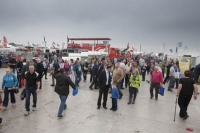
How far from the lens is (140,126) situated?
5039mm

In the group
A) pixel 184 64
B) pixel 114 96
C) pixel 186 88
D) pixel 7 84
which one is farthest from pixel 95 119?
pixel 184 64

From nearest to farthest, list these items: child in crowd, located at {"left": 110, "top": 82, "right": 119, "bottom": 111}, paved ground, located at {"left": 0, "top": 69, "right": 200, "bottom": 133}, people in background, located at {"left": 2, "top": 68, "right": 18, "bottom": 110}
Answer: paved ground, located at {"left": 0, "top": 69, "right": 200, "bottom": 133} → people in background, located at {"left": 2, "top": 68, "right": 18, "bottom": 110} → child in crowd, located at {"left": 110, "top": 82, "right": 119, "bottom": 111}

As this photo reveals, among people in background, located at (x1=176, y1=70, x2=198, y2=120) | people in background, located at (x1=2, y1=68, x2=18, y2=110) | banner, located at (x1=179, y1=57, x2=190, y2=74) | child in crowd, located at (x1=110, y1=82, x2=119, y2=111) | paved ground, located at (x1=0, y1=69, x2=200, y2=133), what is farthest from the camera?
banner, located at (x1=179, y1=57, x2=190, y2=74)

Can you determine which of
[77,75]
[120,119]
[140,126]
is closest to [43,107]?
[120,119]

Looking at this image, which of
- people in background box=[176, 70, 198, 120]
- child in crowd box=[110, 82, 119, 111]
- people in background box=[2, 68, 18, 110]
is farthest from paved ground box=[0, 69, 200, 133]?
people in background box=[176, 70, 198, 120]

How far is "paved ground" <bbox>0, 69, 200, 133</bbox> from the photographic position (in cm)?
473

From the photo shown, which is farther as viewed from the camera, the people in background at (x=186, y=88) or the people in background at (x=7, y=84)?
the people in background at (x=7, y=84)

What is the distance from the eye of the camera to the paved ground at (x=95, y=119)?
186 inches

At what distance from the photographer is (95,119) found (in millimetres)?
5441

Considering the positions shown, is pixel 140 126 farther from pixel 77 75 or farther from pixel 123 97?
pixel 77 75

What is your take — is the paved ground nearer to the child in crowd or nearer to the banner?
the child in crowd

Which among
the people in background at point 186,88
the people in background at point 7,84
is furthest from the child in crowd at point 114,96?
the people in background at point 7,84

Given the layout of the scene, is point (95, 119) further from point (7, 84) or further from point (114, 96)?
point (7, 84)

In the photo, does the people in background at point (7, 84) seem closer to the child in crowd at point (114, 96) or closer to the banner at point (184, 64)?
the child in crowd at point (114, 96)
